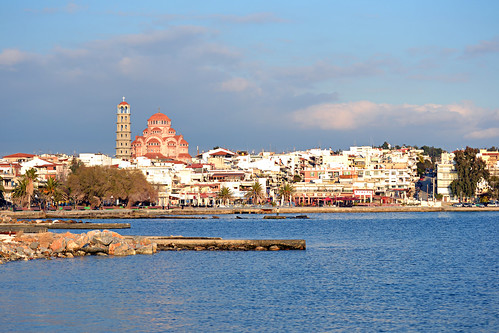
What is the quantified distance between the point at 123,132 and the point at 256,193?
1831 inches

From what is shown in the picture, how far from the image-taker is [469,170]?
115938mm

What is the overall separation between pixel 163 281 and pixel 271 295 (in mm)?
4956

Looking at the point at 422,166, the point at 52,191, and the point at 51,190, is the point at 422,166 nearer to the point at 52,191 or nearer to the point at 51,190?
the point at 52,191

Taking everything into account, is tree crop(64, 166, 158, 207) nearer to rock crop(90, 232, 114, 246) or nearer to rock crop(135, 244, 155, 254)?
rock crop(90, 232, 114, 246)

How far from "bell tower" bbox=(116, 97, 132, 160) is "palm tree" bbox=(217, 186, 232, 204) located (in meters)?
41.2

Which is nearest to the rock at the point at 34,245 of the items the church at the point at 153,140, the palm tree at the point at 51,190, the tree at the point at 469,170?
the palm tree at the point at 51,190

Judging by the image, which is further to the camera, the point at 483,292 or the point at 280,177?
the point at 280,177

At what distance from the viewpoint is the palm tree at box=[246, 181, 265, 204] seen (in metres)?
113

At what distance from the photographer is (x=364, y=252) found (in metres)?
40.6

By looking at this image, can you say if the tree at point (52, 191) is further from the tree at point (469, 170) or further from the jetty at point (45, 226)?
A: the tree at point (469, 170)

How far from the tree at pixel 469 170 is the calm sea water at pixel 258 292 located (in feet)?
255

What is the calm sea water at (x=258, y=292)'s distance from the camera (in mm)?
20953

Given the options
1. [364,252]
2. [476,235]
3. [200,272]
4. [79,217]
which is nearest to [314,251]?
[364,252]

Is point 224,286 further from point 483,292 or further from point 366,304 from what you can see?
point 483,292
